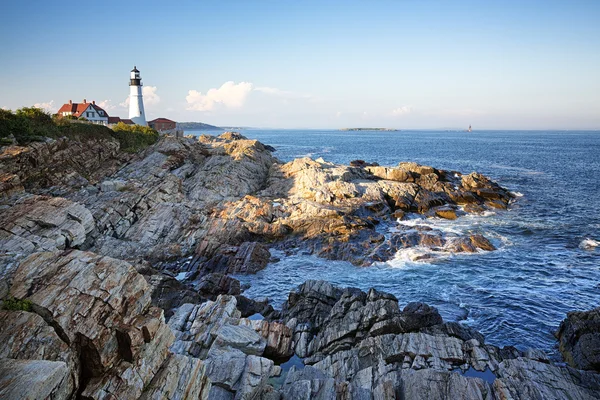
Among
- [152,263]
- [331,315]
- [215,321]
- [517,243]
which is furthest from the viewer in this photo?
[517,243]

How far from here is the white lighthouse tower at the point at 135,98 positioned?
2712 inches

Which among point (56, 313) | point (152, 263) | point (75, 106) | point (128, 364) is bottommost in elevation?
point (152, 263)

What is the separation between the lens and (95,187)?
34969mm

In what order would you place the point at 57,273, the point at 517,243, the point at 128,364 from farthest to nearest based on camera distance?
the point at 517,243
the point at 57,273
the point at 128,364

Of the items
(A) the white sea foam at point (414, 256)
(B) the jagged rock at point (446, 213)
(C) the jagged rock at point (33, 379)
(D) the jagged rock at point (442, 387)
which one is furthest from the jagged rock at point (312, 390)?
(B) the jagged rock at point (446, 213)

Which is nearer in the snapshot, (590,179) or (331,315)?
(331,315)

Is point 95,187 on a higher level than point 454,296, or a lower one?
higher

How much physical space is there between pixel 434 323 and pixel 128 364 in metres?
13.7

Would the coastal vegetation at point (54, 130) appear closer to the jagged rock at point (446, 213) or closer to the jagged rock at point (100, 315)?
the jagged rock at point (100, 315)

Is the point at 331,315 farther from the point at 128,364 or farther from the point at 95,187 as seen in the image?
the point at 95,187

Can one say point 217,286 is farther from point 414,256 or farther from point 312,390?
point 414,256

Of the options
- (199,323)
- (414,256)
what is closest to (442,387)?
(199,323)

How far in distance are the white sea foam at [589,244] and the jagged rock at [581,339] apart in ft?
50.9

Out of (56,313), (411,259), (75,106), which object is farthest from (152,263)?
(75,106)
